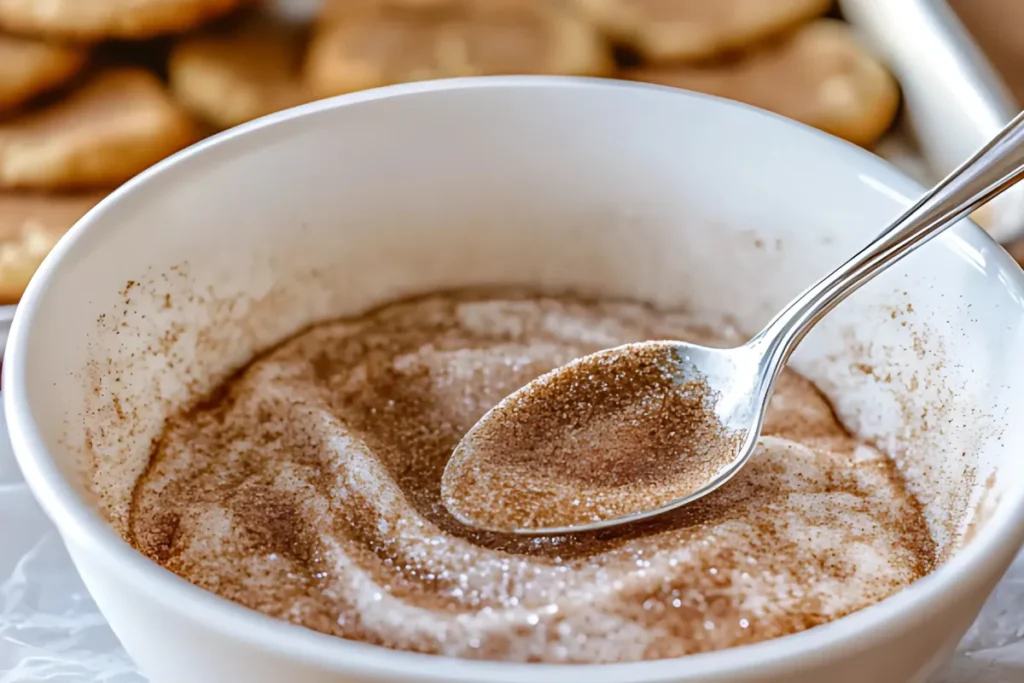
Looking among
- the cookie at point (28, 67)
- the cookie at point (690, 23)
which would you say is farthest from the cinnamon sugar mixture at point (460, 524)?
the cookie at point (28, 67)

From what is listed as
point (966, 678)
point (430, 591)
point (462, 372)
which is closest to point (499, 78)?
point (462, 372)

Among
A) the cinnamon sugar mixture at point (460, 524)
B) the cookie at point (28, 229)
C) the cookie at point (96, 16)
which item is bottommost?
the cookie at point (28, 229)

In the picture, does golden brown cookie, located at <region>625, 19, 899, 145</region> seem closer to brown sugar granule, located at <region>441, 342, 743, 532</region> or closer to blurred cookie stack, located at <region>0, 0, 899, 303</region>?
blurred cookie stack, located at <region>0, 0, 899, 303</region>

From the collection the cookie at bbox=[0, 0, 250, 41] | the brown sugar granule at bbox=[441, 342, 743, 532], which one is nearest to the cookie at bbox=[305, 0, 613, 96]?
the cookie at bbox=[0, 0, 250, 41]

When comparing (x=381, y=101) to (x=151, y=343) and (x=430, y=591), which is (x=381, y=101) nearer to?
(x=151, y=343)

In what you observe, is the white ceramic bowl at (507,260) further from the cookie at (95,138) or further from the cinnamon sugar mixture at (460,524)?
the cookie at (95,138)
